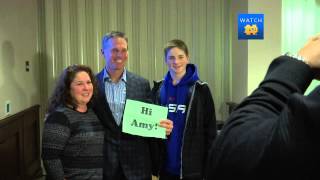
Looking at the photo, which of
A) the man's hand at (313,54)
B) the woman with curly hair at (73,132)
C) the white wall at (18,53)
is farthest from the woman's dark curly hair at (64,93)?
the man's hand at (313,54)

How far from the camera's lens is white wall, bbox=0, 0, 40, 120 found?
2744mm

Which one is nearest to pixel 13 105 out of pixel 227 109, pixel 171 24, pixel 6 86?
pixel 6 86

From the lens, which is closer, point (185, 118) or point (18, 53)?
point (185, 118)

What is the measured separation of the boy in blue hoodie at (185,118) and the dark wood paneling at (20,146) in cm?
113

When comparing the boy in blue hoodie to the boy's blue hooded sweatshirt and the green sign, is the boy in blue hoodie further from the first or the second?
the green sign

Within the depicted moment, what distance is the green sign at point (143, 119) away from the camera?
2039 millimetres

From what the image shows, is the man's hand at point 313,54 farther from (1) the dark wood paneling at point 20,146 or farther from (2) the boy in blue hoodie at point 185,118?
(1) the dark wood paneling at point 20,146

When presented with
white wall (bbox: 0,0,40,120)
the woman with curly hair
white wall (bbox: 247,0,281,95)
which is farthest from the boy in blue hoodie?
white wall (bbox: 247,0,281,95)

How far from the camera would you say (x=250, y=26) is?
11.7 feet

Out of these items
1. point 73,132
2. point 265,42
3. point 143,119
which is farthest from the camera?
point 265,42

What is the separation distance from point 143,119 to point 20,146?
1.41 meters

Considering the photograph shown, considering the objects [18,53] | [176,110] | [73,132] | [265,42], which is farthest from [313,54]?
[265,42]

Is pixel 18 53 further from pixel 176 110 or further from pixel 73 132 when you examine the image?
pixel 176 110

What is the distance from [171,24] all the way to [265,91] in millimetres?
3534
